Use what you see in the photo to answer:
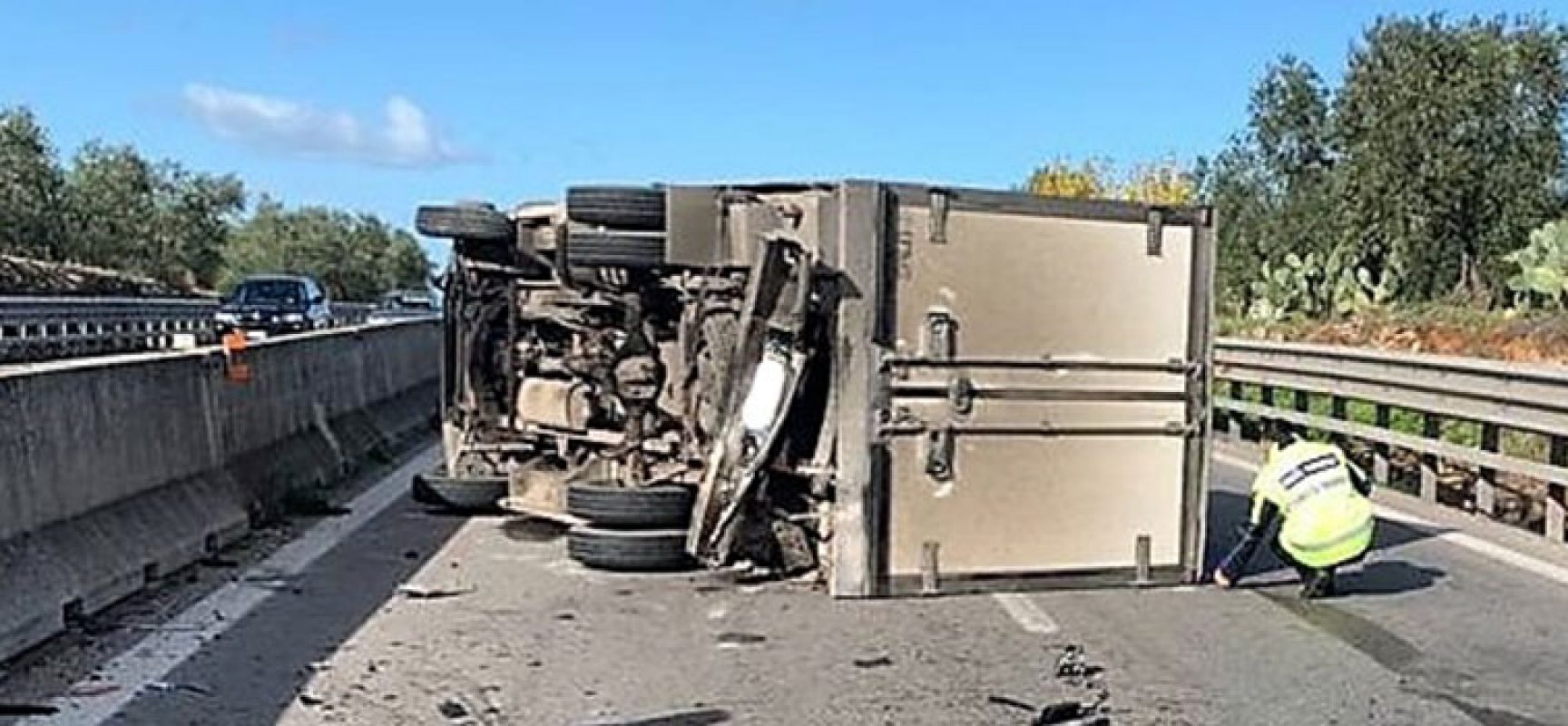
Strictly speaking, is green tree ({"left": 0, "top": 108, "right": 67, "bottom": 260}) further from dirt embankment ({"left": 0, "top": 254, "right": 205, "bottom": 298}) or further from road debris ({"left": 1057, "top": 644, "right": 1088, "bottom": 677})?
road debris ({"left": 1057, "top": 644, "right": 1088, "bottom": 677})

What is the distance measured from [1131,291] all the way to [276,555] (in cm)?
484

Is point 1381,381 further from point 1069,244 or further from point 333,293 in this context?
point 333,293

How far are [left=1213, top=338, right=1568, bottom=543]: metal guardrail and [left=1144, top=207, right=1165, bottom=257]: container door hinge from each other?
355 cm

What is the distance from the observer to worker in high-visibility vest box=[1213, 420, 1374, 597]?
386 inches

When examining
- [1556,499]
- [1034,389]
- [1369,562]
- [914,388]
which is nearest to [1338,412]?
[1556,499]

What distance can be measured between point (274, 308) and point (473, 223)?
1326 inches

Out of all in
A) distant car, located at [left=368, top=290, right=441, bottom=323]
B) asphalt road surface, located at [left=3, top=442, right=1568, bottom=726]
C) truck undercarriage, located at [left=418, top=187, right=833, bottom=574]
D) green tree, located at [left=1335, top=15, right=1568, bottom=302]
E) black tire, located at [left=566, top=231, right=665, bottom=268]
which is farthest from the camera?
distant car, located at [left=368, top=290, right=441, bottom=323]

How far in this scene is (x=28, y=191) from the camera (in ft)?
246

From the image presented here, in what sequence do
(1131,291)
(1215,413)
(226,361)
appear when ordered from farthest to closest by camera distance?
(1215,413) < (226,361) < (1131,291)

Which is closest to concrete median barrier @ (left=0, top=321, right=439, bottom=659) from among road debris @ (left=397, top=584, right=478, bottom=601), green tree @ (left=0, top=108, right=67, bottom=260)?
road debris @ (left=397, top=584, right=478, bottom=601)

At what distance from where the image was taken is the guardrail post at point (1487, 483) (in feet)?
44.2

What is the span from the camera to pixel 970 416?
31.7 feet

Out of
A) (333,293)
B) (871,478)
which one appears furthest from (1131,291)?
(333,293)

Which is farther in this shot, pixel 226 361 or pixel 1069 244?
pixel 226 361
